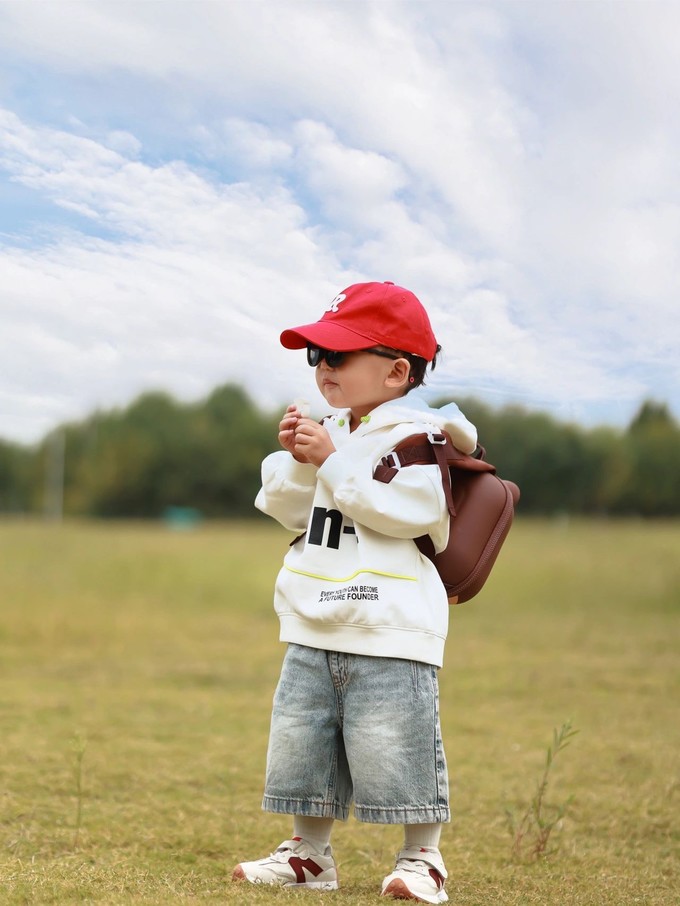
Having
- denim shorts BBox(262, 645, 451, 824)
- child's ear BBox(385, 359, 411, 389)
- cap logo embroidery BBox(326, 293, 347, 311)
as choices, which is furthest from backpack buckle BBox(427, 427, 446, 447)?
denim shorts BBox(262, 645, 451, 824)

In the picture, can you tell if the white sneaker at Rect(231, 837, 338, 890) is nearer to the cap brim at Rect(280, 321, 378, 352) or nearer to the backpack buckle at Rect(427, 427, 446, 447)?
the backpack buckle at Rect(427, 427, 446, 447)

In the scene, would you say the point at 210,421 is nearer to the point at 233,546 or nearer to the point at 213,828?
the point at 233,546

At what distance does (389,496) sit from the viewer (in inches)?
108

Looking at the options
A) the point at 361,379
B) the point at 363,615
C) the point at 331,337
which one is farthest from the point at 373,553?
the point at 331,337

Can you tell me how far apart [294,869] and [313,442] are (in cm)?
108

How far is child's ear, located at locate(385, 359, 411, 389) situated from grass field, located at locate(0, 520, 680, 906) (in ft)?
4.18

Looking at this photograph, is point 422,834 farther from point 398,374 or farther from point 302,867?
point 398,374

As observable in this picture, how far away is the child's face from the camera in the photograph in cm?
292

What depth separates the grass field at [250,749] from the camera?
3.26 metres

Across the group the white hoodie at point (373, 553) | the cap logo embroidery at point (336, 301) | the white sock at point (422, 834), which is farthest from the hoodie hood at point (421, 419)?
the white sock at point (422, 834)

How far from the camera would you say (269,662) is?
8977 millimetres

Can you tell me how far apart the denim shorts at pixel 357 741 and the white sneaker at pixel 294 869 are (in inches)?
5.2

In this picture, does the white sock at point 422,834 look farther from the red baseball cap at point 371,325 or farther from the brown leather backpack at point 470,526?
the red baseball cap at point 371,325

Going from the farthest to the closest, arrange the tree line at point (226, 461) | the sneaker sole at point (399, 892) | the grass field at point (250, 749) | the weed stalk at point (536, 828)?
the tree line at point (226, 461), the weed stalk at point (536, 828), the grass field at point (250, 749), the sneaker sole at point (399, 892)
